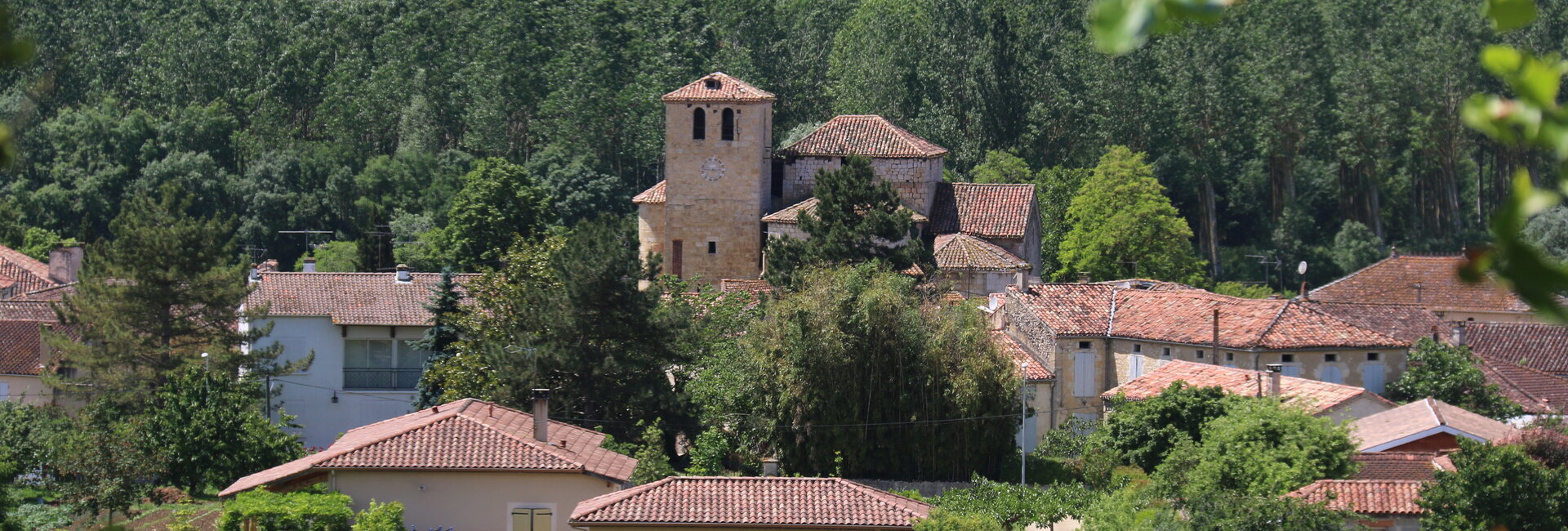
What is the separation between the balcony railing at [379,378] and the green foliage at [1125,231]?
24.3 m

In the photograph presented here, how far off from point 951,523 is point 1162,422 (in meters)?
9.07

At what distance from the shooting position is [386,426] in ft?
88.0

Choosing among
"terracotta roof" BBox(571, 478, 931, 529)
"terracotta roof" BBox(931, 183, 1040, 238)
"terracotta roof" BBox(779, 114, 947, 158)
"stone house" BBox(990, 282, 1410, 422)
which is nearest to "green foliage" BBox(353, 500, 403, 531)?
"terracotta roof" BBox(571, 478, 931, 529)

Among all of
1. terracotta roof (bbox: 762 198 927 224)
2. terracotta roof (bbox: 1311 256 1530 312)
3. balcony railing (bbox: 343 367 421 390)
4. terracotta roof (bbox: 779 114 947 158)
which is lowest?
balcony railing (bbox: 343 367 421 390)

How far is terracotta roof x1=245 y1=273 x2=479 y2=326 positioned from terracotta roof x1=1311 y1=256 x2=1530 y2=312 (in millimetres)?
24824

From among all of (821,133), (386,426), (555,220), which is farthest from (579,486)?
(555,220)

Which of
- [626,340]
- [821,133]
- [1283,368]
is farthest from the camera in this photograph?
[821,133]

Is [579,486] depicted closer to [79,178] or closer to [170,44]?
[79,178]

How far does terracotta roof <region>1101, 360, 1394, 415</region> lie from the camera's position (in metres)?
30.2

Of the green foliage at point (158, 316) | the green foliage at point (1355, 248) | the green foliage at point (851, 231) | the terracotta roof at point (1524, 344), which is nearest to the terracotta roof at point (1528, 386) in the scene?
the terracotta roof at point (1524, 344)

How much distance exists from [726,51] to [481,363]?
36.6 m

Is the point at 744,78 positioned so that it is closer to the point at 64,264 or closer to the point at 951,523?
the point at 64,264

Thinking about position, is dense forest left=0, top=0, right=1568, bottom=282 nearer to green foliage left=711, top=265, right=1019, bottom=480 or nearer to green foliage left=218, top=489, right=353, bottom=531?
green foliage left=711, top=265, right=1019, bottom=480

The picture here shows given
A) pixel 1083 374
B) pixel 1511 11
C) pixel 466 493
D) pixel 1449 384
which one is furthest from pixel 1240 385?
pixel 1511 11
